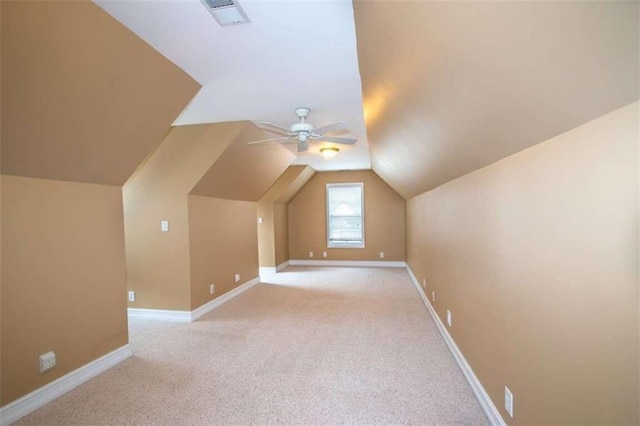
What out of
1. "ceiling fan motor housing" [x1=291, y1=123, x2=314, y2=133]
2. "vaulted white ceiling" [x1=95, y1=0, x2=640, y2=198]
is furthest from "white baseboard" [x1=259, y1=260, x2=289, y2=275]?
"ceiling fan motor housing" [x1=291, y1=123, x2=314, y2=133]

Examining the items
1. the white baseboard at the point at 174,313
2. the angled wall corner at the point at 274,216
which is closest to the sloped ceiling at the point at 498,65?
the white baseboard at the point at 174,313

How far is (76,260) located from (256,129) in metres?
2.32

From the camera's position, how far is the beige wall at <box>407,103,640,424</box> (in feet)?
2.89

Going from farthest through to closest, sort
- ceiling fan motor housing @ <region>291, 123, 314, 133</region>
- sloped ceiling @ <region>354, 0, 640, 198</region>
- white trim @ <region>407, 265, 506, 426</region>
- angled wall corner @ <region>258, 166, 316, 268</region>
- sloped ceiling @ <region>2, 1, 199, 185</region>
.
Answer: angled wall corner @ <region>258, 166, 316, 268</region> → ceiling fan motor housing @ <region>291, 123, 314, 133</region> → white trim @ <region>407, 265, 506, 426</region> → sloped ceiling @ <region>2, 1, 199, 185</region> → sloped ceiling @ <region>354, 0, 640, 198</region>

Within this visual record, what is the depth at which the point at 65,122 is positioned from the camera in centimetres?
207

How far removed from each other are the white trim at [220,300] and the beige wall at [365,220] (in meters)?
2.35

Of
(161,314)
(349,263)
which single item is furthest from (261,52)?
(349,263)

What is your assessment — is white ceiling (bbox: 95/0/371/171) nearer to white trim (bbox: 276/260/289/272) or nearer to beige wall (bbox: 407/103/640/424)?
beige wall (bbox: 407/103/640/424)

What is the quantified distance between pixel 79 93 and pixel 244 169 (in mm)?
2577

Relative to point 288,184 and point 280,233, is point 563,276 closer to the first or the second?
point 288,184

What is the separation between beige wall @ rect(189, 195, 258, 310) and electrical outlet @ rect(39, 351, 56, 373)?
1.71m

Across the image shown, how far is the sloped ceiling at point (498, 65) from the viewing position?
74cm

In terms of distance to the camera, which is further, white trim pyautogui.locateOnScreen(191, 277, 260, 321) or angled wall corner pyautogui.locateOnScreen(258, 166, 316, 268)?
angled wall corner pyautogui.locateOnScreen(258, 166, 316, 268)

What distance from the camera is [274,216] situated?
7258 mm
